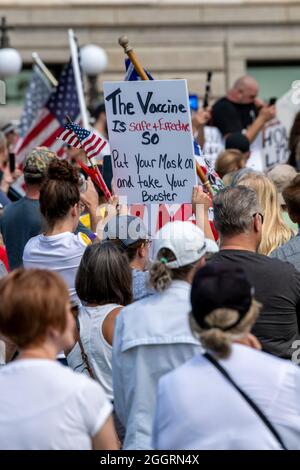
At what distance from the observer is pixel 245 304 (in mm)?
A: 3924

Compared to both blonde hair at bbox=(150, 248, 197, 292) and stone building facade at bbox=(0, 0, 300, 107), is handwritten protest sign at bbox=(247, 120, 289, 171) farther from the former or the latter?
stone building facade at bbox=(0, 0, 300, 107)

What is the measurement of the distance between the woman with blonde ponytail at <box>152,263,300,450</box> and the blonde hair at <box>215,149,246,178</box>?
191 inches

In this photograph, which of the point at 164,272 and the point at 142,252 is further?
the point at 142,252

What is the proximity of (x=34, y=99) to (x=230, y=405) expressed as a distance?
8557mm

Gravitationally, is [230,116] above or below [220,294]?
above

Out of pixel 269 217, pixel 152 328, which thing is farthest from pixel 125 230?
pixel 152 328

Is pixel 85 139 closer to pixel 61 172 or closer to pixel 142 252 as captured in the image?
pixel 61 172

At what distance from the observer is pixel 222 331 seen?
3.91m

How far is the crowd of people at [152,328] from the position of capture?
3.84 m

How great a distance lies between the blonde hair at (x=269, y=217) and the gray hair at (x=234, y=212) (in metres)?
0.94

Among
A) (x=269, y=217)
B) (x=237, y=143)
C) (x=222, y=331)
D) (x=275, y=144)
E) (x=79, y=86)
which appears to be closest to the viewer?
(x=222, y=331)

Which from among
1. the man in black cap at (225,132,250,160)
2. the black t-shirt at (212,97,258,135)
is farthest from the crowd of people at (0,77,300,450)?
the black t-shirt at (212,97,258,135)
